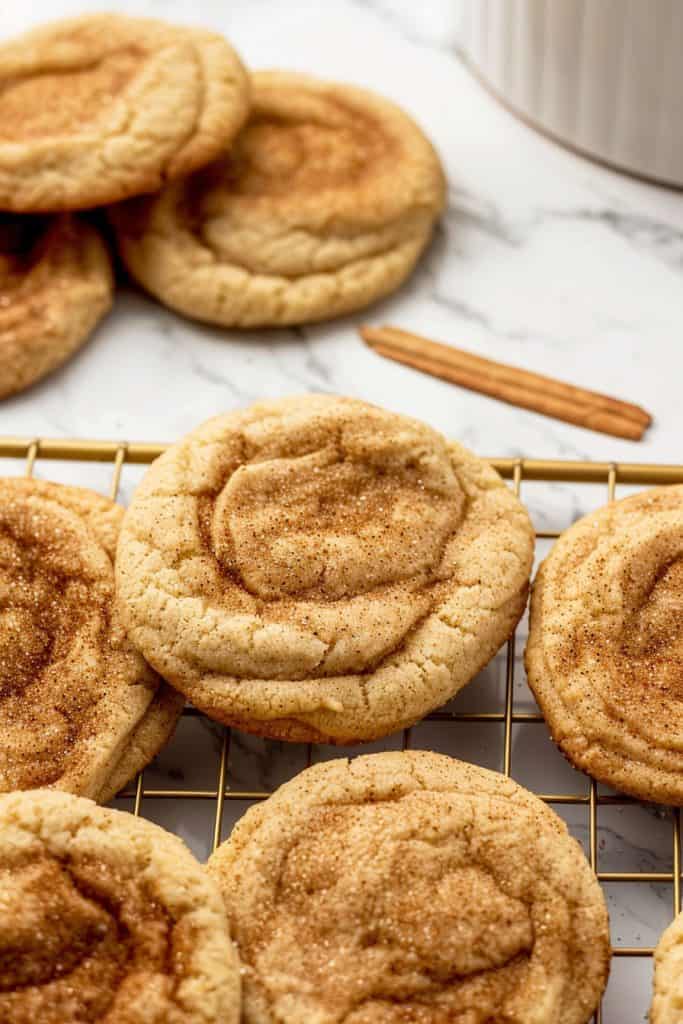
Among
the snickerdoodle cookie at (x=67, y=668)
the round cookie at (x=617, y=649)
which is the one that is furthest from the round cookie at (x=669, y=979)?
the snickerdoodle cookie at (x=67, y=668)

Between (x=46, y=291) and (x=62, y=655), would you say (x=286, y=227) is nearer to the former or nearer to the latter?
(x=46, y=291)

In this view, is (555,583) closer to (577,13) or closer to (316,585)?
(316,585)

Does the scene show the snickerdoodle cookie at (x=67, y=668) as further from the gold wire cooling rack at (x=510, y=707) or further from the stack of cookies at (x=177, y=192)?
the stack of cookies at (x=177, y=192)

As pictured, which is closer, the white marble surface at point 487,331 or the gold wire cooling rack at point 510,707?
the gold wire cooling rack at point 510,707

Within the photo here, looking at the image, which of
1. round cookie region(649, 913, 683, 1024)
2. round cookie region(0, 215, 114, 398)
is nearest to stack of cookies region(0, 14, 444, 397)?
round cookie region(0, 215, 114, 398)

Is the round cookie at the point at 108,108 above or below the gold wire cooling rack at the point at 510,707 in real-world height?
above

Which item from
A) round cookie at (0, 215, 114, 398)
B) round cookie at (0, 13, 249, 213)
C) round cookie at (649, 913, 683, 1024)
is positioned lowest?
round cookie at (649, 913, 683, 1024)

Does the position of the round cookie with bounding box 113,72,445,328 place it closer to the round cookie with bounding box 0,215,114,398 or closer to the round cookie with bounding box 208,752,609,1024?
the round cookie with bounding box 0,215,114,398
